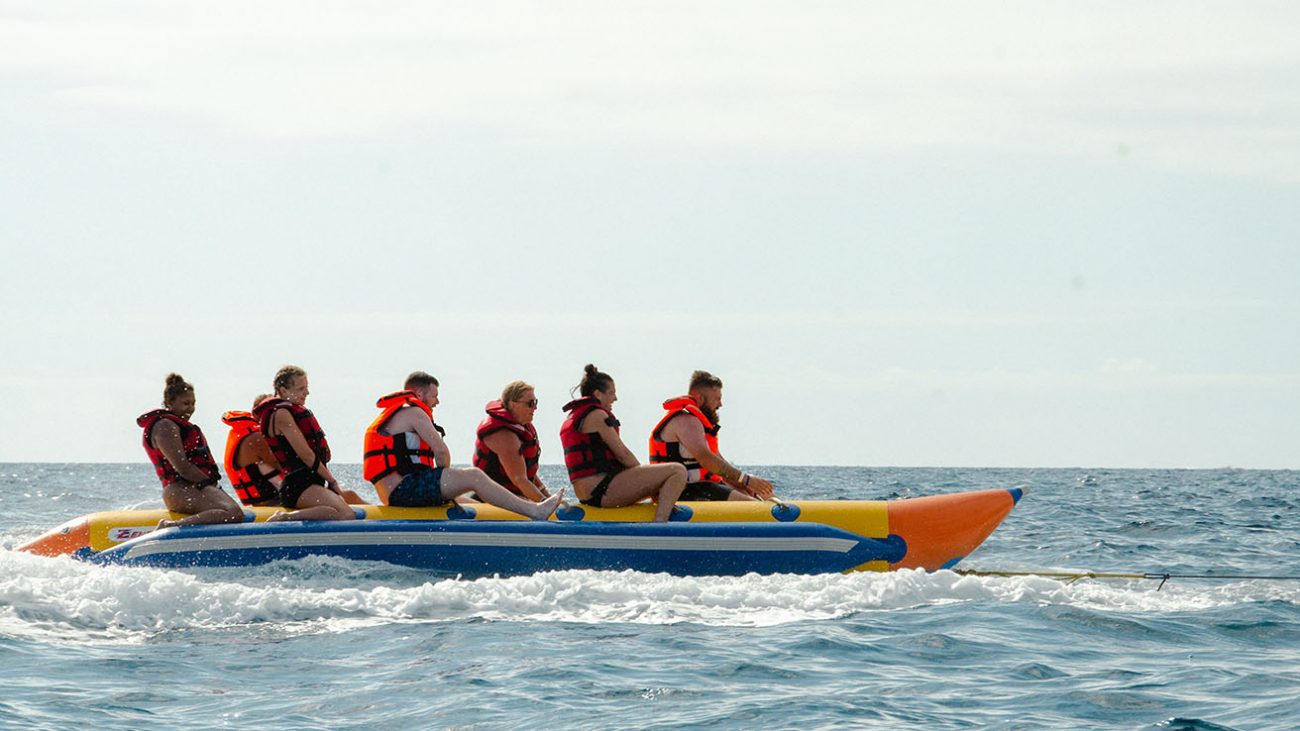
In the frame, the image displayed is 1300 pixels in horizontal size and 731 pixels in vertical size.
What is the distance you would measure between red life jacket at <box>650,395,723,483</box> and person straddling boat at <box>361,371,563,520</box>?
84cm

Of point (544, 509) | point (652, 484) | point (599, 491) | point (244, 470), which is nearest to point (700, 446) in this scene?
point (652, 484)

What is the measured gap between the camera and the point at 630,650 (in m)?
6.29

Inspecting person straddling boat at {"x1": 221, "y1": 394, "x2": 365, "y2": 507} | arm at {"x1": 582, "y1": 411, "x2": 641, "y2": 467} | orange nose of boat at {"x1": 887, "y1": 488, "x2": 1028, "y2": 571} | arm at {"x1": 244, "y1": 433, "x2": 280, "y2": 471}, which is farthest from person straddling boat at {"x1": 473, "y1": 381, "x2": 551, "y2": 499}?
orange nose of boat at {"x1": 887, "y1": 488, "x2": 1028, "y2": 571}

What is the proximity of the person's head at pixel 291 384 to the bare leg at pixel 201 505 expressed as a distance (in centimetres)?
68

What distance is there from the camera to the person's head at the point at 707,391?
8898 millimetres

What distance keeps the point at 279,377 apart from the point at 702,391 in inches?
98.9

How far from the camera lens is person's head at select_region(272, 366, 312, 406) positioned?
8.48 metres

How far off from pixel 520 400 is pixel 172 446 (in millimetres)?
1997

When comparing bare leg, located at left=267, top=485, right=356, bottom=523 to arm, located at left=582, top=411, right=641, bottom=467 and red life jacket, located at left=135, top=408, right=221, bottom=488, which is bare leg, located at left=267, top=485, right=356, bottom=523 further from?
arm, located at left=582, top=411, right=641, bottom=467

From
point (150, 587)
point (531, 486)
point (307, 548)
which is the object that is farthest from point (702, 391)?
point (150, 587)

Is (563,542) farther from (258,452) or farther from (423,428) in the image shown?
(258,452)

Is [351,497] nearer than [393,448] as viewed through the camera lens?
No

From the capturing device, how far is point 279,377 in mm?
8508

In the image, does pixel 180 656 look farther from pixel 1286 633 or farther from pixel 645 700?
pixel 1286 633
